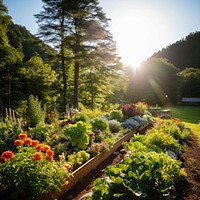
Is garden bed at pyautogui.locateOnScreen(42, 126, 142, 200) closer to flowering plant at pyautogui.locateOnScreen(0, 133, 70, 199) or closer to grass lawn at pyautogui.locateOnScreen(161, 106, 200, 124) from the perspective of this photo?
flowering plant at pyautogui.locateOnScreen(0, 133, 70, 199)

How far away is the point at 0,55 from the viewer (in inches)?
504

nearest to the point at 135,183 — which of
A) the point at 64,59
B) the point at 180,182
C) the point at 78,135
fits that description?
the point at 180,182

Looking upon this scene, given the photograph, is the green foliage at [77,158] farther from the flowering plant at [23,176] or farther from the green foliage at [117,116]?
the green foliage at [117,116]

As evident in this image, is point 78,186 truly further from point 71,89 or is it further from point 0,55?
point 71,89

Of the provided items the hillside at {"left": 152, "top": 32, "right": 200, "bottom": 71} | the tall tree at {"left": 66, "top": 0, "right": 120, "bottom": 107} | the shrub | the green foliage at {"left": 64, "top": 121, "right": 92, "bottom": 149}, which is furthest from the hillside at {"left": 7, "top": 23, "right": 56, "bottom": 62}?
the hillside at {"left": 152, "top": 32, "right": 200, "bottom": 71}

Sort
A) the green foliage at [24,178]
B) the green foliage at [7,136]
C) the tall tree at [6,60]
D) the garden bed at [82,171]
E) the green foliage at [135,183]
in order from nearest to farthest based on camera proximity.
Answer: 1. the green foliage at [135,183]
2. the green foliage at [24,178]
3. the garden bed at [82,171]
4. the green foliage at [7,136]
5. the tall tree at [6,60]

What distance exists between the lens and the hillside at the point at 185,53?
192ft

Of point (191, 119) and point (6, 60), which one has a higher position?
point (6, 60)

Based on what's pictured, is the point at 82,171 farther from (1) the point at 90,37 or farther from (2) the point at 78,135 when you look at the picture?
(1) the point at 90,37

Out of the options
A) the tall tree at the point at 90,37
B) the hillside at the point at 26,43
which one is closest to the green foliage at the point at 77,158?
the tall tree at the point at 90,37

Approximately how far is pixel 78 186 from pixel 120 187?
1.63m

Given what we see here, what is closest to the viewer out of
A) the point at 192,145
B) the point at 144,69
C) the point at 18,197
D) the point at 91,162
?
the point at 18,197

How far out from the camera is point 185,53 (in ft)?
197

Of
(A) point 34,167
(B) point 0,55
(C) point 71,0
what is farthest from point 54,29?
(A) point 34,167
